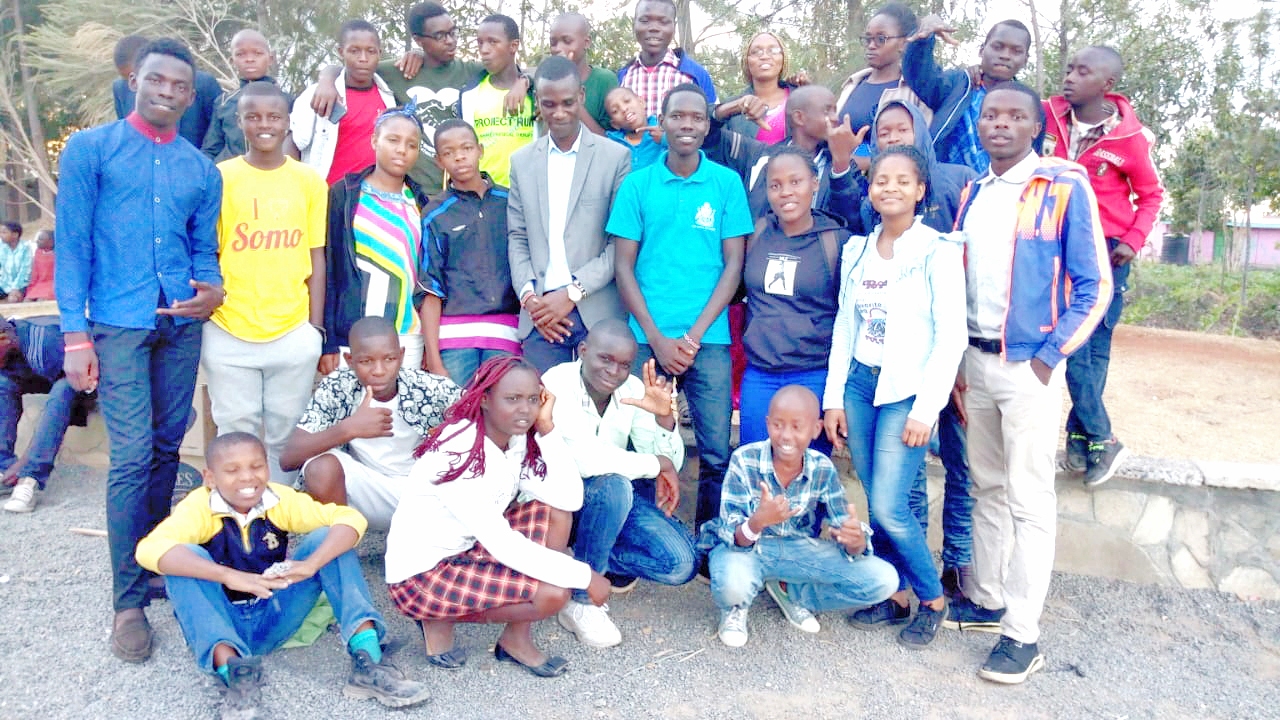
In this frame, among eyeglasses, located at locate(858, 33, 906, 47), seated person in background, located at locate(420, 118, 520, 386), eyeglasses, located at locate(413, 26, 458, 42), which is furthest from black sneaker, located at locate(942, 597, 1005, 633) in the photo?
eyeglasses, located at locate(413, 26, 458, 42)

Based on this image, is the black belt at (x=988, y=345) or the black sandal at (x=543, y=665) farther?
the black belt at (x=988, y=345)

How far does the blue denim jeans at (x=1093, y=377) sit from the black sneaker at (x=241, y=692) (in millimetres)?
3364

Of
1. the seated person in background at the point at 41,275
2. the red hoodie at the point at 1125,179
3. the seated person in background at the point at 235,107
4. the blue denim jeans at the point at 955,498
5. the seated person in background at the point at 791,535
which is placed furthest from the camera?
the seated person in background at the point at 41,275

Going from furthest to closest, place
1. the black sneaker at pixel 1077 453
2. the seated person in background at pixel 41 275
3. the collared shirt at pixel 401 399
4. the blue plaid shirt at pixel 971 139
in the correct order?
the seated person in background at pixel 41 275 < the blue plaid shirt at pixel 971 139 < the black sneaker at pixel 1077 453 < the collared shirt at pixel 401 399

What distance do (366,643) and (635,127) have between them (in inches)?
105

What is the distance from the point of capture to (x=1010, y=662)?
10.9 ft

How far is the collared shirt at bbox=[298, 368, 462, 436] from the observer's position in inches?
144

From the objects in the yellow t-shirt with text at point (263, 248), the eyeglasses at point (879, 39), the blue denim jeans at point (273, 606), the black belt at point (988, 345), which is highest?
the eyeglasses at point (879, 39)

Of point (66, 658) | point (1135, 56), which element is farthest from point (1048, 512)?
point (1135, 56)

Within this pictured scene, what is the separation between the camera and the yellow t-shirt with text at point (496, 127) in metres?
4.69

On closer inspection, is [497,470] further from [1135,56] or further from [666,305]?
[1135,56]

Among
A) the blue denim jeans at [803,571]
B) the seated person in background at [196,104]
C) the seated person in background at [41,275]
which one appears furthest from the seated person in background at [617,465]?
the seated person in background at [41,275]

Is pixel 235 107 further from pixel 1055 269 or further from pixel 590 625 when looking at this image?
pixel 1055 269

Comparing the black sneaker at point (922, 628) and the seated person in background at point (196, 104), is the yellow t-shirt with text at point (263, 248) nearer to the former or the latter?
the seated person in background at point (196, 104)
